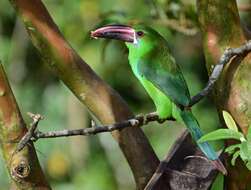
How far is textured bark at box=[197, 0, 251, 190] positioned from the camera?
183 cm

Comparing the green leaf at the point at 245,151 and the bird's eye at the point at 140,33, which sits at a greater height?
the green leaf at the point at 245,151

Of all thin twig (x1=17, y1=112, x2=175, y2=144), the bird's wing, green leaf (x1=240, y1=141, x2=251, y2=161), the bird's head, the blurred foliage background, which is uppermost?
green leaf (x1=240, y1=141, x2=251, y2=161)

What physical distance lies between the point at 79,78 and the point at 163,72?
1.84 feet

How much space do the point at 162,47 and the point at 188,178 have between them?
732 mm

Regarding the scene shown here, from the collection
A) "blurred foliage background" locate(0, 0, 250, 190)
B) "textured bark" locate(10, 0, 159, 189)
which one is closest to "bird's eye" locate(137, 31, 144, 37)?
"textured bark" locate(10, 0, 159, 189)

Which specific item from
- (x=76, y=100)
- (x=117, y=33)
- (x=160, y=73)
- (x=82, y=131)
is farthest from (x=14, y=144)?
(x=76, y=100)

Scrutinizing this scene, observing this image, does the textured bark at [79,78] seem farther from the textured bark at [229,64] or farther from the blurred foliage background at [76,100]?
the blurred foliage background at [76,100]

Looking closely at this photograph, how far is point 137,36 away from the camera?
2410 millimetres

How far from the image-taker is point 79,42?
3.89 meters

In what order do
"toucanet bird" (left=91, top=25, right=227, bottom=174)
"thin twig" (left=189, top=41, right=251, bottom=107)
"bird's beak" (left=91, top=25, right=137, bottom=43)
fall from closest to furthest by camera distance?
"thin twig" (left=189, top=41, right=251, bottom=107), "bird's beak" (left=91, top=25, right=137, bottom=43), "toucanet bird" (left=91, top=25, right=227, bottom=174)

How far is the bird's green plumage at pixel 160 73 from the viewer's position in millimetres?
2287

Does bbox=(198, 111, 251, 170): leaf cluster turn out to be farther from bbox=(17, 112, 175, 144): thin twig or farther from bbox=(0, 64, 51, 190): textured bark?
bbox=(0, 64, 51, 190): textured bark

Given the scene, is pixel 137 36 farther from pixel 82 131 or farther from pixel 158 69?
pixel 82 131

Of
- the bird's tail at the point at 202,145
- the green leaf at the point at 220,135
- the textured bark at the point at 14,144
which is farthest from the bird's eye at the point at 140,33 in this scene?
the green leaf at the point at 220,135
